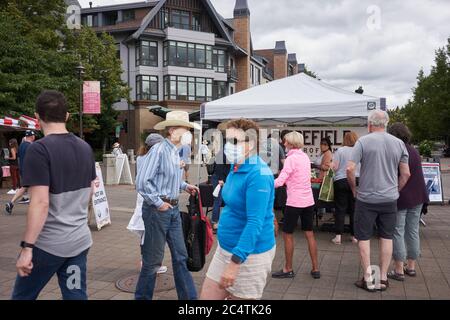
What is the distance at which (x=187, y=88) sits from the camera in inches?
1608

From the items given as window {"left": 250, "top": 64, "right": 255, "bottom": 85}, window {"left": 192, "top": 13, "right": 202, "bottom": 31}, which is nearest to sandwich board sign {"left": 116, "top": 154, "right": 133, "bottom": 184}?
window {"left": 192, "top": 13, "right": 202, "bottom": 31}

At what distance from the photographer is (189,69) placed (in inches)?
1599

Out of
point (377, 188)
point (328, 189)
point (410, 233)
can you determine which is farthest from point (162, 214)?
point (328, 189)

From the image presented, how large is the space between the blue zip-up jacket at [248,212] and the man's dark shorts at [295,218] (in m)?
2.28

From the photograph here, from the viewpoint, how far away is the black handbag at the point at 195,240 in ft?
13.2

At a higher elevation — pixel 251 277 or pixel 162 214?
pixel 162 214

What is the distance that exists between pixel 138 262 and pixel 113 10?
138 feet

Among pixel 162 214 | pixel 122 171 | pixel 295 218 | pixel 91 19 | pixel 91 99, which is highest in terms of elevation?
pixel 91 19

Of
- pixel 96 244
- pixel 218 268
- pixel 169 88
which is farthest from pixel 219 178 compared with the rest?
pixel 169 88

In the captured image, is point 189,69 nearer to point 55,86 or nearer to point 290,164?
point 55,86

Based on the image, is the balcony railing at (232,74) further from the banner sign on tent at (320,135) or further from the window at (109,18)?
the banner sign on tent at (320,135)

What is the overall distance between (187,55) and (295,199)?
37.1 metres

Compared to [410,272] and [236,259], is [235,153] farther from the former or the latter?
[410,272]

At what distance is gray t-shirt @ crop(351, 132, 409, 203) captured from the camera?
4.50 m
